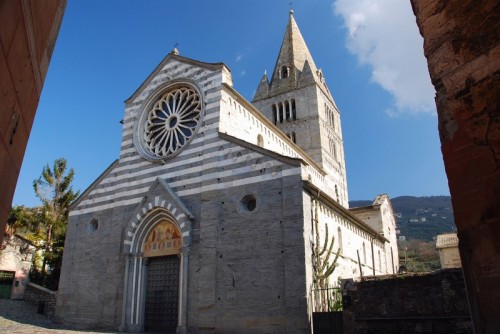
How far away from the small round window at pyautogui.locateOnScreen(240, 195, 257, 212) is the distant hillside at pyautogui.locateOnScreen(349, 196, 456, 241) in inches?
3584

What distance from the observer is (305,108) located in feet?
119

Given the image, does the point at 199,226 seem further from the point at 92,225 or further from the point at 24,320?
the point at 24,320

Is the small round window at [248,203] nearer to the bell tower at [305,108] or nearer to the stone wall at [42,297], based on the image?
the stone wall at [42,297]

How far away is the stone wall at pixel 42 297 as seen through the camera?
21.6 m

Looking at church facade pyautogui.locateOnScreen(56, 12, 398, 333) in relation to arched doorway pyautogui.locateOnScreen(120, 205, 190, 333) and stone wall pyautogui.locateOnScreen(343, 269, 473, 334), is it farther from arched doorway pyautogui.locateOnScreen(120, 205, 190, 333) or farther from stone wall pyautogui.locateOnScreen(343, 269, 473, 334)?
stone wall pyautogui.locateOnScreen(343, 269, 473, 334)

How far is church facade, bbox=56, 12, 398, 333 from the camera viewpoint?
1477cm

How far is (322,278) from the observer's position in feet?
49.2

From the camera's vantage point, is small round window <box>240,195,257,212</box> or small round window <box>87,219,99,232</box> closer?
small round window <box>240,195,257,212</box>

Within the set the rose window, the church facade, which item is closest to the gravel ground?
the church facade

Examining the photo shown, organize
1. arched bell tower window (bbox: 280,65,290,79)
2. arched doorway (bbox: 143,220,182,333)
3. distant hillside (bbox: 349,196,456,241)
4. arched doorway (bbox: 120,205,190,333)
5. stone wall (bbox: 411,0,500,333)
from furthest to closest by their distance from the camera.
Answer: distant hillside (bbox: 349,196,456,241)
arched bell tower window (bbox: 280,65,290,79)
arched doorway (bbox: 143,220,182,333)
arched doorway (bbox: 120,205,190,333)
stone wall (bbox: 411,0,500,333)

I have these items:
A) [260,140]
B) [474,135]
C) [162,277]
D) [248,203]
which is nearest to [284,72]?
[260,140]

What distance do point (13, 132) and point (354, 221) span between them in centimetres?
2021

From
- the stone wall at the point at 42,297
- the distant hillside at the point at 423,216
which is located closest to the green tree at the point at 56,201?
the stone wall at the point at 42,297

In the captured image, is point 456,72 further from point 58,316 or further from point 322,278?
point 58,316
